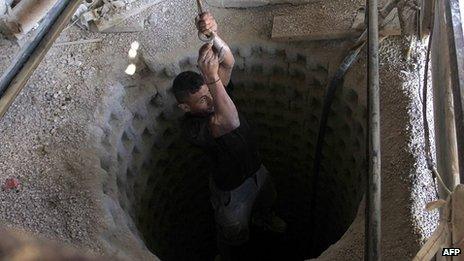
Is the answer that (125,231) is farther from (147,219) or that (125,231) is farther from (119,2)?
(119,2)

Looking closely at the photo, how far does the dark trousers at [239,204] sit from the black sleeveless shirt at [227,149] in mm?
92

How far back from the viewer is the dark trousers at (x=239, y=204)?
3586 millimetres

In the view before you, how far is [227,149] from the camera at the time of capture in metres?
3.20

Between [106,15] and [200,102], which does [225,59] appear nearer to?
[200,102]

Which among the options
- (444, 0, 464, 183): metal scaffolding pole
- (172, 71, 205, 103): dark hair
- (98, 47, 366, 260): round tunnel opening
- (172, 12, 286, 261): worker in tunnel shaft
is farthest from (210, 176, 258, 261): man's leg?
(444, 0, 464, 183): metal scaffolding pole

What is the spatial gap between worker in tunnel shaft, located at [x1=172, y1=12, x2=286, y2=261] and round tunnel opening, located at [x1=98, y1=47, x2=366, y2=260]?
48 cm

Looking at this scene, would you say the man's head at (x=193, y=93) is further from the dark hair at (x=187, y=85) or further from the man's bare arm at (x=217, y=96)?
the man's bare arm at (x=217, y=96)

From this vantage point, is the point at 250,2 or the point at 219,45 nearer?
the point at 219,45

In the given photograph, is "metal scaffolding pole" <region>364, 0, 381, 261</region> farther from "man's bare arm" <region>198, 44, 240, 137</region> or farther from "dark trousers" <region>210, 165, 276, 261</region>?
"dark trousers" <region>210, 165, 276, 261</region>

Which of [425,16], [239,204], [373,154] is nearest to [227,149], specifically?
[239,204]

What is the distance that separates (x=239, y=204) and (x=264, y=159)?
125 centimetres

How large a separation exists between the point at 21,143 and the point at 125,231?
898 mm

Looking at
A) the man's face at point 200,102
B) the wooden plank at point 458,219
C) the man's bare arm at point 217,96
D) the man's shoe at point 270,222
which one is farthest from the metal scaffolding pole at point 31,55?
the man's shoe at point 270,222

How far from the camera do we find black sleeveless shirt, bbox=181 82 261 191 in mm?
3189
